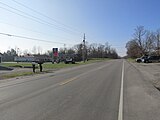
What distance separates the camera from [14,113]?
7793 millimetres

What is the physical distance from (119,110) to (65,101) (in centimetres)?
241

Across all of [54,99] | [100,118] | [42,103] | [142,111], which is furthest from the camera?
[54,99]

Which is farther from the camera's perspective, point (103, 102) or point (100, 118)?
point (103, 102)

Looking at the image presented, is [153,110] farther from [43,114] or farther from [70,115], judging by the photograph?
[43,114]

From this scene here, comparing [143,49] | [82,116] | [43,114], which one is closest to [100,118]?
[82,116]

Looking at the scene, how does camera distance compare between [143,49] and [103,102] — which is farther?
[143,49]

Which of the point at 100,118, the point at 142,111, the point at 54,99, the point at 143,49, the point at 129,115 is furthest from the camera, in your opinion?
the point at 143,49

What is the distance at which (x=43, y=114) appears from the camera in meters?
7.66

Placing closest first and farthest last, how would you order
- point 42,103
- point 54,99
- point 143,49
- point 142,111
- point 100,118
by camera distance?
point 100,118, point 142,111, point 42,103, point 54,99, point 143,49

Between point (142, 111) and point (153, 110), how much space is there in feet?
1.51

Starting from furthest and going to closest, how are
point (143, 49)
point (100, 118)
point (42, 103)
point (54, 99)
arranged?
point (143, 49)
point (54, 99)
point (42, 103)
point (100, 118)

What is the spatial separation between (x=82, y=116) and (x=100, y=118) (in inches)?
21.5

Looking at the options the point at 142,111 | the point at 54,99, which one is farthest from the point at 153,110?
the point at 54,99

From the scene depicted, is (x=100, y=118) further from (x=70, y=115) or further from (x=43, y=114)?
(x=43, y=114)
